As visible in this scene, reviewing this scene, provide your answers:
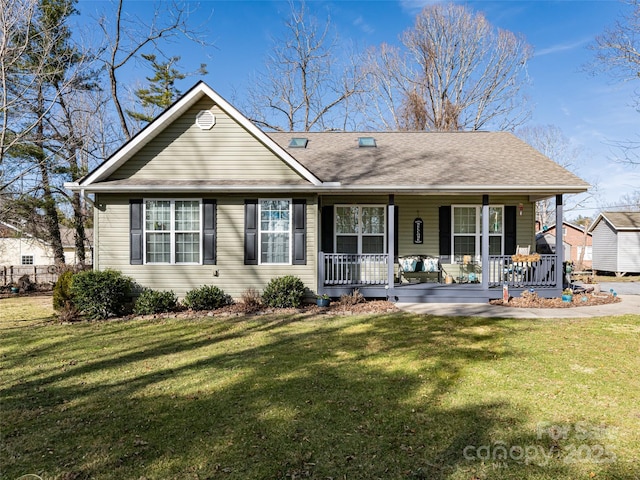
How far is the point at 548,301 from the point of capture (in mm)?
9586

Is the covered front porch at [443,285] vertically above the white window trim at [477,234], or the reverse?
the white window trim at [477,234]

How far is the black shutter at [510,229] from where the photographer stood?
1105cm

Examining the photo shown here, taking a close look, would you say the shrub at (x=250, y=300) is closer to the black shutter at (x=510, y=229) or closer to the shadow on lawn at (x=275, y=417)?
the shadow on lawn at (x=275, y=417)

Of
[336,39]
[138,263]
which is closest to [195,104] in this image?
[138,263]

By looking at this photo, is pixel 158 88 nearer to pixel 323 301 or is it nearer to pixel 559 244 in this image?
pixel 323 301

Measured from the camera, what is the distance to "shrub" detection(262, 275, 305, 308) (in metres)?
9.26

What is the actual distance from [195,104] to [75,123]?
38.8 feet

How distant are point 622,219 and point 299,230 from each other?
937 inches

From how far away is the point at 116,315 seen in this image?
8969mm

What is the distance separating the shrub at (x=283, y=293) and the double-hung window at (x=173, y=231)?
2.14 metres

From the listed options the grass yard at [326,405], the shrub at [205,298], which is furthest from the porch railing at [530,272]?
the shrub at [205,298]

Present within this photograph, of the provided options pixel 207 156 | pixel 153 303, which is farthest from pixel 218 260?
pixel 207 156

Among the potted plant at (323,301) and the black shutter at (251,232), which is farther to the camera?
the black shutter at (251,232)

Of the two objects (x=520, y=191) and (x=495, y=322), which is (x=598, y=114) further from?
(x=495, y=322)
